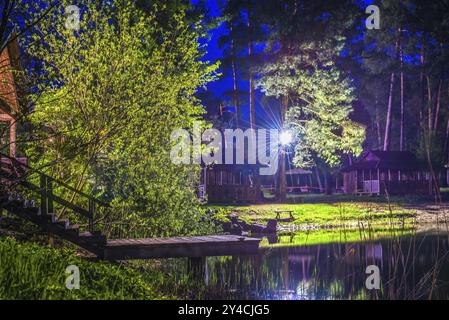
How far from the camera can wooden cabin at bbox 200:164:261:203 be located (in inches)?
1593

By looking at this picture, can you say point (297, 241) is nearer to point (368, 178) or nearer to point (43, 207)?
point (43, 207)

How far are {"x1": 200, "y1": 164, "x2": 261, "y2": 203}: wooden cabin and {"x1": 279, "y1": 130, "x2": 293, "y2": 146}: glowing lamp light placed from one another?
427 centimetres

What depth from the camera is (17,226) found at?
15938mm

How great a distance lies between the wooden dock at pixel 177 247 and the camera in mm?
13602

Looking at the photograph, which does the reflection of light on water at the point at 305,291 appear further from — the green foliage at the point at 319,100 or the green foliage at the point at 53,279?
the green foliage at the point at 319,100

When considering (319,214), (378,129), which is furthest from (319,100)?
(378,129)

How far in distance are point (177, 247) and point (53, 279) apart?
4626mm

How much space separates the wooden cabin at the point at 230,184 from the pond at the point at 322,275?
1962 centimetres

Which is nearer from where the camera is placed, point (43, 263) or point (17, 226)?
point (43, 263)

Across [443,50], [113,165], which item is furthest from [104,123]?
[443,50]

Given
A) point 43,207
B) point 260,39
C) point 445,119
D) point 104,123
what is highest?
point 260,39

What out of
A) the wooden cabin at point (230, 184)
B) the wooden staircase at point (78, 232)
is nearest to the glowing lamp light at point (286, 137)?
the wooden cabin at point (230, 184)

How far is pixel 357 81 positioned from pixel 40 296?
64.0m
